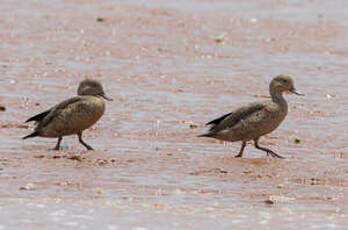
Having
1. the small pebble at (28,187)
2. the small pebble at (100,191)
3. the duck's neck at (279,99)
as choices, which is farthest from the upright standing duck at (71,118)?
the small pebble at (100,191)

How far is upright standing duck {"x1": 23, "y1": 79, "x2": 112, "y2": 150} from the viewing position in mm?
11500

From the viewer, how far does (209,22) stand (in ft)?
71.7

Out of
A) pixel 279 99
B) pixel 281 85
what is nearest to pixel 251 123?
pixel 279 99

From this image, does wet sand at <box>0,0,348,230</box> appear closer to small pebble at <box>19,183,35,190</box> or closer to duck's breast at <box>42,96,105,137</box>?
small pebble at <box>19,183,35,190</box>

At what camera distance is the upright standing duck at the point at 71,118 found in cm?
1150

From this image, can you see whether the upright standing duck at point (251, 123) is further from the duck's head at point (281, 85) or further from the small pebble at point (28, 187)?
the small pebble at point (28, 187)

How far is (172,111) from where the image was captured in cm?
1406

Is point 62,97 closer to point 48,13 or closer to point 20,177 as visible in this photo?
point 20,177

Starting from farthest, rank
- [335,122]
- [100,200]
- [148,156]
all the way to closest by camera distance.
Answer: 1. [335,122]
2. [148,156]
3. [100,200]

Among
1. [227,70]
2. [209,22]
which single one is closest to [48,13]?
[209,22]

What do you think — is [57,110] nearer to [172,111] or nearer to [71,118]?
[71,118]

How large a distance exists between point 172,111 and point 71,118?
2.76m

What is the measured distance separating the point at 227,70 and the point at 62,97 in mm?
3138

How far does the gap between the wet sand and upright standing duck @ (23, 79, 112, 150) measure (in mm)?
229
